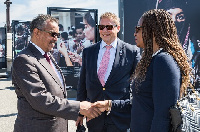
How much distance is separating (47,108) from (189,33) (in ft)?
14.1

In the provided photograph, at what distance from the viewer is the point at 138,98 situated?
2.05 metres

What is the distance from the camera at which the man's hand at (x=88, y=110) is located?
8.88 feet

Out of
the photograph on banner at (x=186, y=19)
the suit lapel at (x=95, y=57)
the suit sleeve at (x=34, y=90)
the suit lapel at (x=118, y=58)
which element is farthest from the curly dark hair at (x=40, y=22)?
the photograph on banner at (x=186, y=19)

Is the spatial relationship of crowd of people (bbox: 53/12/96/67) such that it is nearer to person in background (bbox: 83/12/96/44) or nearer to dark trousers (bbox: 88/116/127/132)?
person in background (bbox: 83/12/96/44)

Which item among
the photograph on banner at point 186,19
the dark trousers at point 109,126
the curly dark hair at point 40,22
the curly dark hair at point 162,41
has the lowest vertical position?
the dark trousers at point 109,126

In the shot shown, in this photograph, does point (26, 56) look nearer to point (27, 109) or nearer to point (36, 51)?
point (36, 51)

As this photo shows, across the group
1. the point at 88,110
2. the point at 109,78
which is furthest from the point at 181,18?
the point at 88,110

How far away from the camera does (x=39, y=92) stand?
2318 millimetres

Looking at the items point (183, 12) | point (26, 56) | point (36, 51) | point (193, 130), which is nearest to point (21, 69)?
point (26, 56)

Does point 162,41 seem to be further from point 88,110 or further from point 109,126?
point 109,126

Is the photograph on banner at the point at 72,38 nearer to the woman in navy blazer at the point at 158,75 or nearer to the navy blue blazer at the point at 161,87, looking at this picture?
the woman in navy blazer at the point at 158,75

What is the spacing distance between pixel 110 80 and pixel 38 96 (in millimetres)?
1035

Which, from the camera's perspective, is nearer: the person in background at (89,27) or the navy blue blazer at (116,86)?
the navy blue blazer at (116,86)

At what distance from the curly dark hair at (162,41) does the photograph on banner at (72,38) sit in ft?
20.7
